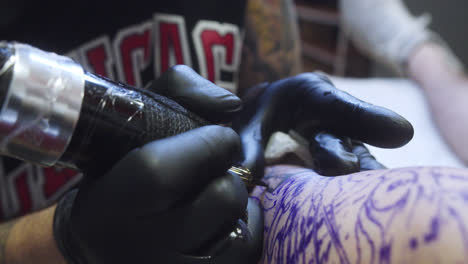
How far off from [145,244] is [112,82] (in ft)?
0.63

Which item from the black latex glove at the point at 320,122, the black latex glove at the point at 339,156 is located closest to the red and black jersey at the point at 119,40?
the black latex glove at the point at 320,122

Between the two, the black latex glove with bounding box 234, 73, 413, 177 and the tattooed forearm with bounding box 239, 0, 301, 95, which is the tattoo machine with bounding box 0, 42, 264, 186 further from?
the tattooed forearm with bounding box 239, 0, 301, 95

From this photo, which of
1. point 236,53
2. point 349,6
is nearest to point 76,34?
point 236,53

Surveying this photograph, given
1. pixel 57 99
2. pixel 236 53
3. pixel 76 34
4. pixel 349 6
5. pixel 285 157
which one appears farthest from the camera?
pixel 349 6

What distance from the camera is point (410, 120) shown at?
71 cm

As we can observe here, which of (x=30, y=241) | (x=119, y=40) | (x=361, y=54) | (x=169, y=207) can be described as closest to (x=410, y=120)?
(x=169, y=207)

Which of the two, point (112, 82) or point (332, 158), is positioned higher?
point (112, 82)

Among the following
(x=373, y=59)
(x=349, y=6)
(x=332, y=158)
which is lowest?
(x=373, y=59)

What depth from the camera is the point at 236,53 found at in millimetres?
887

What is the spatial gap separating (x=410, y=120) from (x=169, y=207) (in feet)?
1.91

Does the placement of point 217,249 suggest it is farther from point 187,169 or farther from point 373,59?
point 373,59

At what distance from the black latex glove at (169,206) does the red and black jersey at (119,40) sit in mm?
417

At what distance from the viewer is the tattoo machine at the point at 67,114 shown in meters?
0.29

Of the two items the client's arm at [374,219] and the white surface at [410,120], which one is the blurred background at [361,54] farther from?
the client's arm at [374,219]
